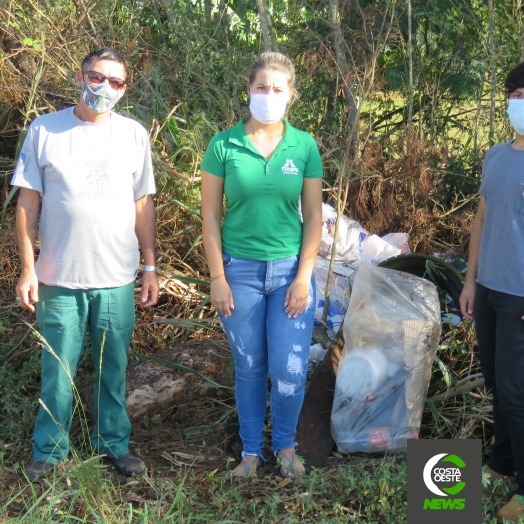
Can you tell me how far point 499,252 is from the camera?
8.64 ft

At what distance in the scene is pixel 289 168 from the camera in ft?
9.22

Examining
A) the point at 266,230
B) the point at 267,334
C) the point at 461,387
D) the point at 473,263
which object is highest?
the point at 266,230

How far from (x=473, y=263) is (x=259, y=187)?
3.26 feet

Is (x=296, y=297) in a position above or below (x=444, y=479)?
above

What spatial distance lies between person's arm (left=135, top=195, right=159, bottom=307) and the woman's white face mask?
674 mm

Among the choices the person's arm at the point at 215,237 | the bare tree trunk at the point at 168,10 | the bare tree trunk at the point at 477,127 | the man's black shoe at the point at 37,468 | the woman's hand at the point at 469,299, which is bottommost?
the man's black shoe at the point at 37,468

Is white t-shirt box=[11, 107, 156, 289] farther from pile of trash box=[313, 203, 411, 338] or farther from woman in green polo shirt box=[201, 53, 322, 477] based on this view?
pile of trash box=[313, 203, 411, 338]

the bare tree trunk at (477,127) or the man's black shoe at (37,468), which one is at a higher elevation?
the bare tree trunk at (477,127)

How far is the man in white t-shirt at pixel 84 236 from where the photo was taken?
9.37 ft

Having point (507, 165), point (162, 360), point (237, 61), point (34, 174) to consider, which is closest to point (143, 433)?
point (162, 360)

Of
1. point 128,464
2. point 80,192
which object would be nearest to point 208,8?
point 80,192

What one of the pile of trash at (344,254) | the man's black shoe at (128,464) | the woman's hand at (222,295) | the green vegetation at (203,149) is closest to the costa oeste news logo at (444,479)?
the green vegetation at (203,149)

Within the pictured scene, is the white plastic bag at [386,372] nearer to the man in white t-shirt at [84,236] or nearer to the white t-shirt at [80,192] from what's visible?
the man in white t-shirt at [84,236]

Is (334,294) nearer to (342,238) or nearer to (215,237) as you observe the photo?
(342,238)
